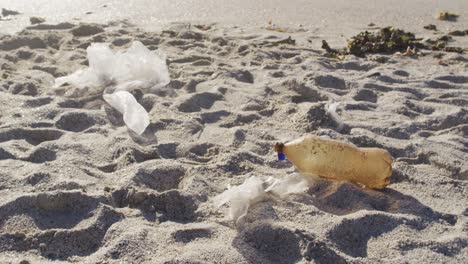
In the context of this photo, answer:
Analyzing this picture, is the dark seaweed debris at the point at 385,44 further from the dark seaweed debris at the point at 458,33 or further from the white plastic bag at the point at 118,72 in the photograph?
the white plastic bag at the point at 118,72

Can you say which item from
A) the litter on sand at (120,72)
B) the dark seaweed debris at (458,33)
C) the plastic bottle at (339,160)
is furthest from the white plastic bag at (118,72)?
the dark seaweed debris at (458,33)

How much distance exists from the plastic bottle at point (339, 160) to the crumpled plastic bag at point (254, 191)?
82mm

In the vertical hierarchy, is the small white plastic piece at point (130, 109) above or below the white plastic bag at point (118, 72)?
below

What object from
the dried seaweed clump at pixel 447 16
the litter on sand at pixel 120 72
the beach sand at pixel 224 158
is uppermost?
the dried seaweed clump at pixel 447 16

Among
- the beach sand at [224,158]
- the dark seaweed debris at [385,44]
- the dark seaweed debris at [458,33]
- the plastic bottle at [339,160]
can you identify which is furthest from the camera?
the dark seaweed debris at [458,33]

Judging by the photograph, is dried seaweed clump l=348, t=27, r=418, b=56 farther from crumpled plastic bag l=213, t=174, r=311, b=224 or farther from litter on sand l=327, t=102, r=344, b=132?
crumpled plastic bag l=213, t=174, r=311, b=224

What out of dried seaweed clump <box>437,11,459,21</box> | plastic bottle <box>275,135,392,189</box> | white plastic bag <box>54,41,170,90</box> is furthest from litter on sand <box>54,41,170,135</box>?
dried seaweed clump <box>437,11,459,21</box>

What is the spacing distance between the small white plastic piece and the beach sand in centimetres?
5

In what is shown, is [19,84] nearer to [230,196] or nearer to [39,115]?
[39,115]

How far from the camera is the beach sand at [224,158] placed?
77.4 inches

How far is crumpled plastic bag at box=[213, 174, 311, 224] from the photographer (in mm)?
2131

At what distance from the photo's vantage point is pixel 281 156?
2402 millimetres

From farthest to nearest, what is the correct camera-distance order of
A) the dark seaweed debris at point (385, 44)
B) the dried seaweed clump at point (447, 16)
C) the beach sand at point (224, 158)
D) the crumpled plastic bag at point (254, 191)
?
1. the dried seaweed clump at point (447, 16)
2. the dark seaweed debris at point (385, 44)
3. the crumpled plastic bag at point (254, 191)
4. the beach sand at point (224, 158)

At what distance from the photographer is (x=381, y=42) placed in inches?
177
